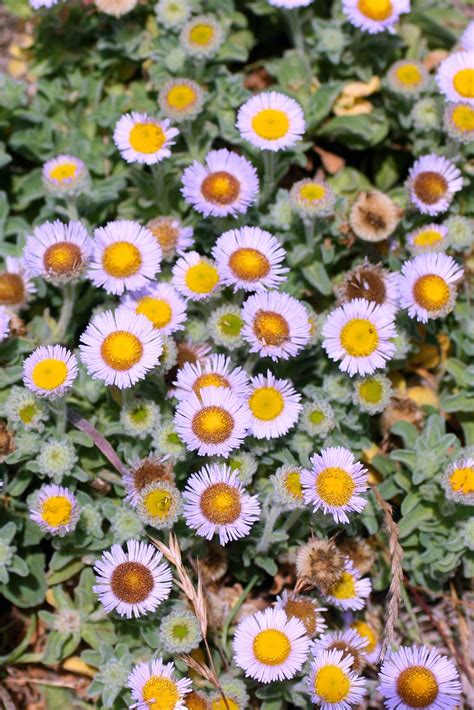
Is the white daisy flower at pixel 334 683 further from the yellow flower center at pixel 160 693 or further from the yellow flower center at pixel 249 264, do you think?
the yellow flower center at pixel 249 264

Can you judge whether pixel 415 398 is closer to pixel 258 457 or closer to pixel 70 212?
pixel 258 457

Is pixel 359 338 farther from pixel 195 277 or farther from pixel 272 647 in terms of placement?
pixel 272 647

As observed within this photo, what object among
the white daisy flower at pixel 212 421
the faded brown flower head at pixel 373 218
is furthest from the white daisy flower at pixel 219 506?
the faded brown flower head at pixel 373 218

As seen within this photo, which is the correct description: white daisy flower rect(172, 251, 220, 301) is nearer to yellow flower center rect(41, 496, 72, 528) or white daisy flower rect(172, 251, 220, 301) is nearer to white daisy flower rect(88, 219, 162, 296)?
white daisy flower rect(88, 219, 162, 296)

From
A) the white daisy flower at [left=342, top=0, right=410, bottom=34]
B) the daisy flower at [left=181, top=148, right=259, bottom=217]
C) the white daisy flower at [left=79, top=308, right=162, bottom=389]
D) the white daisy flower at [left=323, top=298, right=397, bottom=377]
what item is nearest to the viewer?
the white daisy flower at [left=79, top=308, right=162, bottom=389]

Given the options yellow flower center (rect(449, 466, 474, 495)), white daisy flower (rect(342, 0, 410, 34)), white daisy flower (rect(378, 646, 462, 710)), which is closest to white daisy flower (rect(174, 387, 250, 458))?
yellow flower center (rect(449, 466, 474, 495))

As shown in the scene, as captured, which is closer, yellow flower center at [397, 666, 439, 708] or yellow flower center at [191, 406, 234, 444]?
yellow flower center at [397, 666, 439, 708]
